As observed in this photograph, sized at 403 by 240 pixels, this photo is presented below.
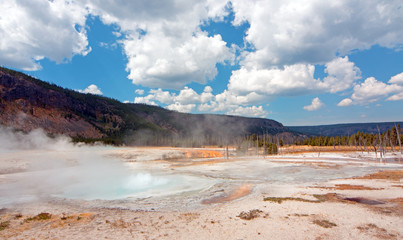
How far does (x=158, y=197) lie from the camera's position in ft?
55.3

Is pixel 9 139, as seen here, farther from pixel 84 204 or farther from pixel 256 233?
pixel 256 233

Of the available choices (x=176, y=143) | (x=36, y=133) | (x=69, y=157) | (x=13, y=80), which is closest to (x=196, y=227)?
(x=69, y=157)

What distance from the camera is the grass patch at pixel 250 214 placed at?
35.8 ft

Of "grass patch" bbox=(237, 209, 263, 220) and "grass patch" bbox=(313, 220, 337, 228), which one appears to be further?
"grass patch" bbox=(237, 209, 263, 220)

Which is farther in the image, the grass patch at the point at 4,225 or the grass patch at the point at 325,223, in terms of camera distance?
the grass patch at the point at 4,225

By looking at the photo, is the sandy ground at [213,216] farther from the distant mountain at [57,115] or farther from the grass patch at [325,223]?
the distant mountain at [57,115]

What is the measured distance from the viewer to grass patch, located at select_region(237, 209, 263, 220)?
35.8ft

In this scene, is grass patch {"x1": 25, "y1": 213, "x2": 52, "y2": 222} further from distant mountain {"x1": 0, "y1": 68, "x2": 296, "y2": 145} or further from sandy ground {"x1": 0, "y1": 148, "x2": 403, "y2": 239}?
distant mountain {"x1": 0, "y1": 68, "x2": 296, "y2": 145}

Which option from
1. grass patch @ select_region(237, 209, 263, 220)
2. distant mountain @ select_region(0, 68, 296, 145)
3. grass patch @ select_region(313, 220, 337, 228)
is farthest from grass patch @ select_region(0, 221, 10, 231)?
distant mountain @ select_region(0, 68, 296, 145)

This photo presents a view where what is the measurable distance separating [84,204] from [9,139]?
248ft

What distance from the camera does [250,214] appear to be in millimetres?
11312

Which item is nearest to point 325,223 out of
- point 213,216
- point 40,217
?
point 213,216

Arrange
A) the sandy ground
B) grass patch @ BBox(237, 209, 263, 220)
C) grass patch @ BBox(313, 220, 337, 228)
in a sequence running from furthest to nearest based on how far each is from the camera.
Result: grass patch @ BBox(237, 209, 263, 220)
grass patch @ BBox(313, 220, 337, 228)
the sandy ground

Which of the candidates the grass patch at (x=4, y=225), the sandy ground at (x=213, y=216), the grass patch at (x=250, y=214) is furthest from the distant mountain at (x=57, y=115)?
the grass patch at (x=4, y=225)
